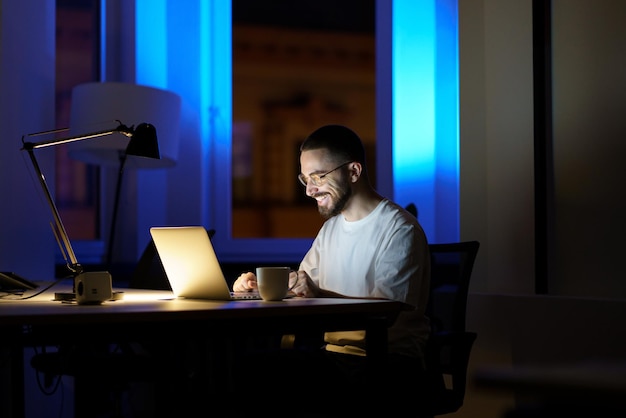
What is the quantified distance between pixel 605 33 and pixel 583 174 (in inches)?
20.6

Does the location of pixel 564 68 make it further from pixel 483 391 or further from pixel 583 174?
pixel 483 391

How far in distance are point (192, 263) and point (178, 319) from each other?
1.22 ft

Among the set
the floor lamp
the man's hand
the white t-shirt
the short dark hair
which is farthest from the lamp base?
the floor lamp

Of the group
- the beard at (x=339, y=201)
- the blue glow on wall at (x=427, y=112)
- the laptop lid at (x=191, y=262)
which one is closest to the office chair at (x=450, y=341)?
the beard at (x=339, y=201)

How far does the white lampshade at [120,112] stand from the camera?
359 centimetres

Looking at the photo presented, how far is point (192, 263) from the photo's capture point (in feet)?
6.73

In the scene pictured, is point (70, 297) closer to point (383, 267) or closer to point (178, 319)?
point (178, 319)

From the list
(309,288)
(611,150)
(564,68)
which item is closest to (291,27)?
(564,68)

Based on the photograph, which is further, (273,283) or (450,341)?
(450,341)

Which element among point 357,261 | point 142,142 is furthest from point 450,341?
point 142,142

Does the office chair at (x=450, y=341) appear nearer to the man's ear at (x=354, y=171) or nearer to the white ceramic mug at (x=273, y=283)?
the man's ear at (x=354, y=171)

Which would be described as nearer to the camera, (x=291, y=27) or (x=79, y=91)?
(x=79, y=91)

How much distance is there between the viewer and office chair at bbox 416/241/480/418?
2197 mm

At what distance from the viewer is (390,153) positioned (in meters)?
4.41
